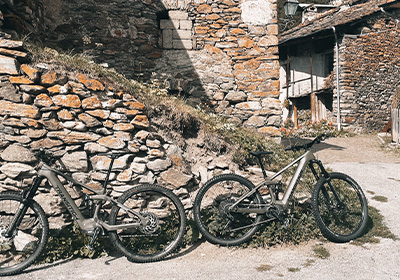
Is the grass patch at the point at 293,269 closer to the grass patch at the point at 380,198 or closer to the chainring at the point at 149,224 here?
the chainring at the point at 149,224

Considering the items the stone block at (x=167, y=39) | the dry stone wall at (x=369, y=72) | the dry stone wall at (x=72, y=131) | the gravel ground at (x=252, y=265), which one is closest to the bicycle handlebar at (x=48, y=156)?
the dry stone wall at (x=72, y=131)

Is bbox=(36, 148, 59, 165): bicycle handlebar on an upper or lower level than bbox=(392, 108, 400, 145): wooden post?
upper

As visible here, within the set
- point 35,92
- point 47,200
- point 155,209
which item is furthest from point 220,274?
point 35,92

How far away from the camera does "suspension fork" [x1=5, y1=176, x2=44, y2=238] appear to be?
330cm

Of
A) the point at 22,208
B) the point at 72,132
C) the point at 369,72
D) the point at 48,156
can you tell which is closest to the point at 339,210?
the point at 72,132

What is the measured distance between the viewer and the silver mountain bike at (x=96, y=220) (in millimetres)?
3336

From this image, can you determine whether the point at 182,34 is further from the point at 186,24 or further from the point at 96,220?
the point at 96,220

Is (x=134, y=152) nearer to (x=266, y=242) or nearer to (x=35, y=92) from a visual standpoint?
(x=35, y=92)

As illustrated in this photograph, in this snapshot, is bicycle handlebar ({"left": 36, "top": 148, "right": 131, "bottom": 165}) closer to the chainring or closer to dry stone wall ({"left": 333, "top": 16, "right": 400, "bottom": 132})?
the chainring

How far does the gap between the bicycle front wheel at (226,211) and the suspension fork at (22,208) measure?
163 centimetres

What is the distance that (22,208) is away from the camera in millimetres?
3338

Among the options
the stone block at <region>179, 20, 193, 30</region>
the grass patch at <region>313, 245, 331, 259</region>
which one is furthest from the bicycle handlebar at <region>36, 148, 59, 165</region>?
the stone block at <region>179, 20, 193, 30</region>

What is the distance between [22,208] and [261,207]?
8.09 feet

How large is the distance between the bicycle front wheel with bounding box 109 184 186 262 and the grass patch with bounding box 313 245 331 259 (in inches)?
56.2
